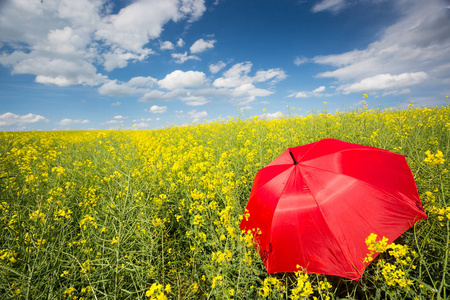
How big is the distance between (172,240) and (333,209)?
1853 millimetres

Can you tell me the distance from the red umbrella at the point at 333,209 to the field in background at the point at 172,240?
Result: 128 millimetres

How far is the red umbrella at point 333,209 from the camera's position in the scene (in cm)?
146

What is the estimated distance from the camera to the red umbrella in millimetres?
1456

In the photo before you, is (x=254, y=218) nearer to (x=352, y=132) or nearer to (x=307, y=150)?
(x=307, y=150)

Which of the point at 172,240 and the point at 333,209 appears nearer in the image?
the point at 333,209

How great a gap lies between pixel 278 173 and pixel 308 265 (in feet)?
2.63

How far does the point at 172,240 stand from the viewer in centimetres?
236

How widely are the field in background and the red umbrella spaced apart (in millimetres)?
128

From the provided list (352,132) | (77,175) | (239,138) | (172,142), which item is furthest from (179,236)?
(172,142)

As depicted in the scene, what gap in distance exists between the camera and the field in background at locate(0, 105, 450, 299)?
143cm

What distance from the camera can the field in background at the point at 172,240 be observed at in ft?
4.68

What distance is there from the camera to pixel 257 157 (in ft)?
12.5

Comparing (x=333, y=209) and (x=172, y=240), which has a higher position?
(x=333, y=209)

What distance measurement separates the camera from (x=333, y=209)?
1.51m
